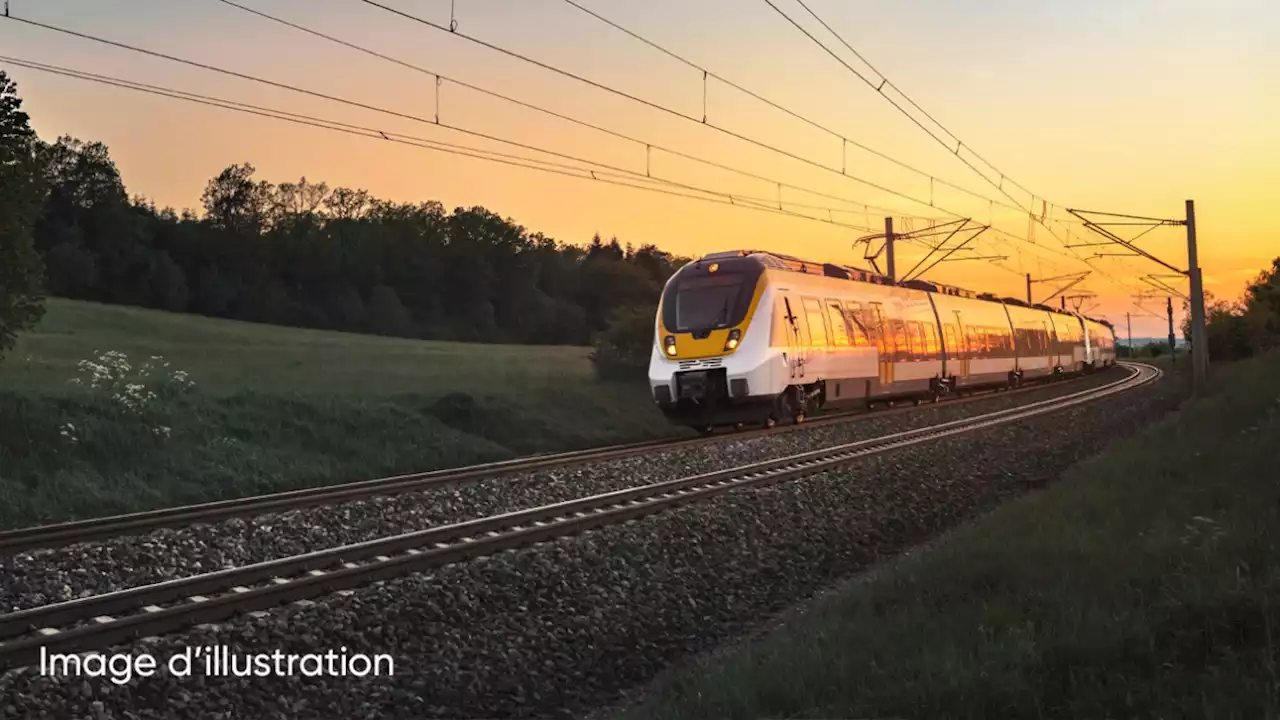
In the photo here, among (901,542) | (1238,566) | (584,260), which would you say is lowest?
(901,542)

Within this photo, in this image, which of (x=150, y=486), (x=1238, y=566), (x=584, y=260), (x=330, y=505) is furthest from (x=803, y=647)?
(x=584, y=260)

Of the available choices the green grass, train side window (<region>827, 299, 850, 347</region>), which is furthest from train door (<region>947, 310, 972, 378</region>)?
the green grass

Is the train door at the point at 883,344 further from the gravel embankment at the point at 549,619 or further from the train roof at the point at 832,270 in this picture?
the gravel embankment at the point at 549,619

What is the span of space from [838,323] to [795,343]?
9.70ft

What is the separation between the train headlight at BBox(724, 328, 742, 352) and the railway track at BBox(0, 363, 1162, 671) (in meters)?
6.19

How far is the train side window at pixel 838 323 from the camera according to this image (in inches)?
952

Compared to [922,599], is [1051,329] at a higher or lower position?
higher

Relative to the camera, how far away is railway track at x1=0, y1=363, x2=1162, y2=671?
22.8 feet

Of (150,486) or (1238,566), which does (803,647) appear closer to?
(1238,566)

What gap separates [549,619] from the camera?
27.6 ft

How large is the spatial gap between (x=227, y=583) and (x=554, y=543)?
3092mm

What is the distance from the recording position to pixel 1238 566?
21.6 feet

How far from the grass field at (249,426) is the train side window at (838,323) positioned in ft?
17.0

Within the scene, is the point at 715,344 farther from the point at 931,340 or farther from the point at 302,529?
the point at 931,340
